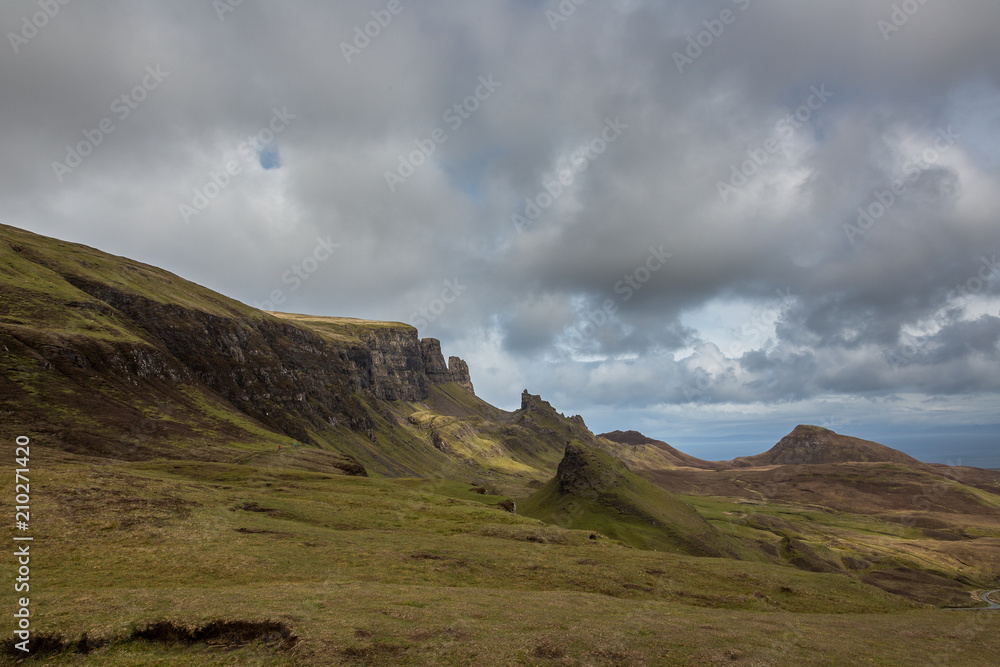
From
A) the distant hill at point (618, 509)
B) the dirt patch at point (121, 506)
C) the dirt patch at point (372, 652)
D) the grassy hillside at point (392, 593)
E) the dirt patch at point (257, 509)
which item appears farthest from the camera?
the distant hill at point (618, 509)

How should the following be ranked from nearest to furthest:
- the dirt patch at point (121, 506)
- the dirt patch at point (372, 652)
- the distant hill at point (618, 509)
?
1. the dirt patch at point (372, 652)
2. the dirt patch at point (121, 506)
3. the distant hill at point (618, 509)

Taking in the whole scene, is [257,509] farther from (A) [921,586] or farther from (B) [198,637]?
(A) [921,586]

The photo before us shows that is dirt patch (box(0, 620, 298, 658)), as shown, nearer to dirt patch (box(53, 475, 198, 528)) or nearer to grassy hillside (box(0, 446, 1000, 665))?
grassy hillside (box(0, 446, 1000, 665))

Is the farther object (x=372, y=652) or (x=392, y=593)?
(x=392, y=593)

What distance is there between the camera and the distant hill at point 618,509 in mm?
121312

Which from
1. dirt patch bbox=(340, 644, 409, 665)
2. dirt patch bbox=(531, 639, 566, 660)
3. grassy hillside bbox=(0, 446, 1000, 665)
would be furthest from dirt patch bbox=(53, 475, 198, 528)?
dirt patch bbox=(531, 639, 566, 660)

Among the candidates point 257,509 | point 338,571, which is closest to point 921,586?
point 338,571

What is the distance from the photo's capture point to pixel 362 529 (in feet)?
222

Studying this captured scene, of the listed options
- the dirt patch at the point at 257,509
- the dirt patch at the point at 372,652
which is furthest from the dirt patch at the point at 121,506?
the dirt patch at the point at 372,652

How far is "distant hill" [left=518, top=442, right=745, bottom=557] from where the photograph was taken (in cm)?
12131

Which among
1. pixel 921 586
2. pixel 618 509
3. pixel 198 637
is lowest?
pixel 921 586

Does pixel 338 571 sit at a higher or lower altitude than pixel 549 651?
lower

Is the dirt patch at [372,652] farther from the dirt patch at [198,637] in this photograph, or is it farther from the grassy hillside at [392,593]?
the dirt patch at [198,637]

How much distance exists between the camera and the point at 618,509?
134 metres
